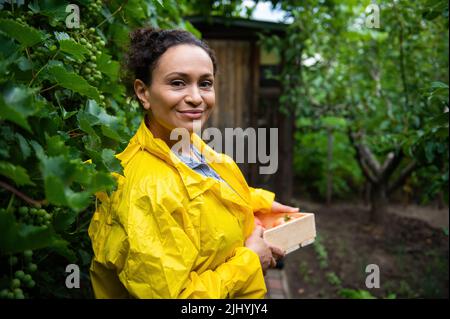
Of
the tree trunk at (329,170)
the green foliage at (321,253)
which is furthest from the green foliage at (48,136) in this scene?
the tree trunk at (329,170)

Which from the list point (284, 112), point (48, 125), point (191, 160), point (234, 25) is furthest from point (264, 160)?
point (48, 125)

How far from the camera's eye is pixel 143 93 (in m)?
1.78

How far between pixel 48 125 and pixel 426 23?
5182mm

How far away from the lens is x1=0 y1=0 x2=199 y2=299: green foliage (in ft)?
3.38

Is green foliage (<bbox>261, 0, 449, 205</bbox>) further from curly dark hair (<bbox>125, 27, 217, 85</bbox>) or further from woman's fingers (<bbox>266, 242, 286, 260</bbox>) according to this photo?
curly dark hair (<bbox>125, 27, 217, 85</bbox>)

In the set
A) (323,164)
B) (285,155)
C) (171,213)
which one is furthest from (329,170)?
(171,213)

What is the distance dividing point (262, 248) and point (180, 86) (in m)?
0.74

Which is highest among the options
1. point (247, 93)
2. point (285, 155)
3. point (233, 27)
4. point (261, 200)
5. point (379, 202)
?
point (233, 27)

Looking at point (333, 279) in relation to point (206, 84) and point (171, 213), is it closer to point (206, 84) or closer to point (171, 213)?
point (206, 84)

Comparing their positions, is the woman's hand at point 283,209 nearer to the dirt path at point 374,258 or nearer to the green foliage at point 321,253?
the dirt path at point 374,258

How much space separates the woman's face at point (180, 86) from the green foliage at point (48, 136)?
0.67ft

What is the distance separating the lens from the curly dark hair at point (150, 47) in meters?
1.71

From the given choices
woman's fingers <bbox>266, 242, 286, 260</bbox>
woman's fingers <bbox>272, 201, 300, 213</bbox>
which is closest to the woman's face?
woman's fingers <bbox>266, 242, 286, 260</bbox>
